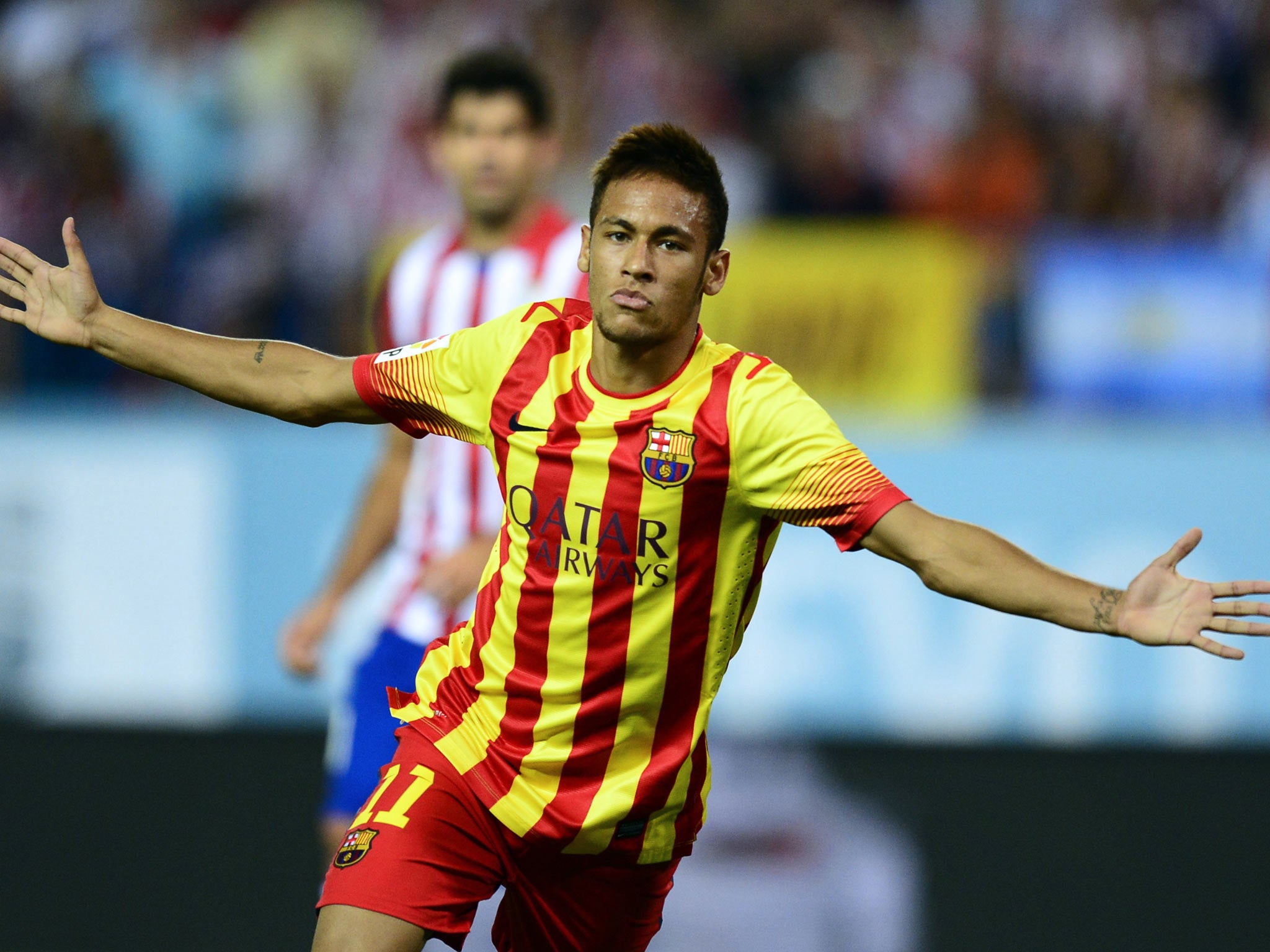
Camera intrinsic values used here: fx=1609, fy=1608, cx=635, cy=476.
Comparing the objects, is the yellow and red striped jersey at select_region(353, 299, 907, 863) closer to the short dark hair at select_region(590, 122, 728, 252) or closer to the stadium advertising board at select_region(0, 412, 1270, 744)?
the short dark hair at select_region(590, 122, 728, 252)

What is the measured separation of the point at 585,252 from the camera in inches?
124

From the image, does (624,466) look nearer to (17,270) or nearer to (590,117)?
(17,270)

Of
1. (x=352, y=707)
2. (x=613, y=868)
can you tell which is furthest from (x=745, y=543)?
(x=352, y=707)

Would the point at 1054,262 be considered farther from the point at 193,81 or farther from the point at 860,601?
the point at 193,81

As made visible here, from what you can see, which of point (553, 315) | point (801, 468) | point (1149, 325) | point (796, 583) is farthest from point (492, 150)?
point (1149, 325)

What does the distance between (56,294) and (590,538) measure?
120 centimetres

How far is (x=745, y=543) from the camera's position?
309 centimetres

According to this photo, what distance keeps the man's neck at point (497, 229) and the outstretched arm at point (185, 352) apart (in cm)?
122

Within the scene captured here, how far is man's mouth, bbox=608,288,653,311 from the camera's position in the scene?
9.59 ft

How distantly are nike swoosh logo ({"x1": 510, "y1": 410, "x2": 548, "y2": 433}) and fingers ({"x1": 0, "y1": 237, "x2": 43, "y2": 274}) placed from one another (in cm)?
102

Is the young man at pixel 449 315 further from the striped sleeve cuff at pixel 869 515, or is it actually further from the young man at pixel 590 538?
the striped sleeve cuff at pixel 869 515

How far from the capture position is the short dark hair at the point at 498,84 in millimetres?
4355

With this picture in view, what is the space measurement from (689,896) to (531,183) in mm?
2665

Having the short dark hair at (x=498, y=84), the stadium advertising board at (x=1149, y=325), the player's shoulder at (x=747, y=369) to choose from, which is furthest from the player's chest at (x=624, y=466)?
the stadium advertising board at (x=1149, y=325)
